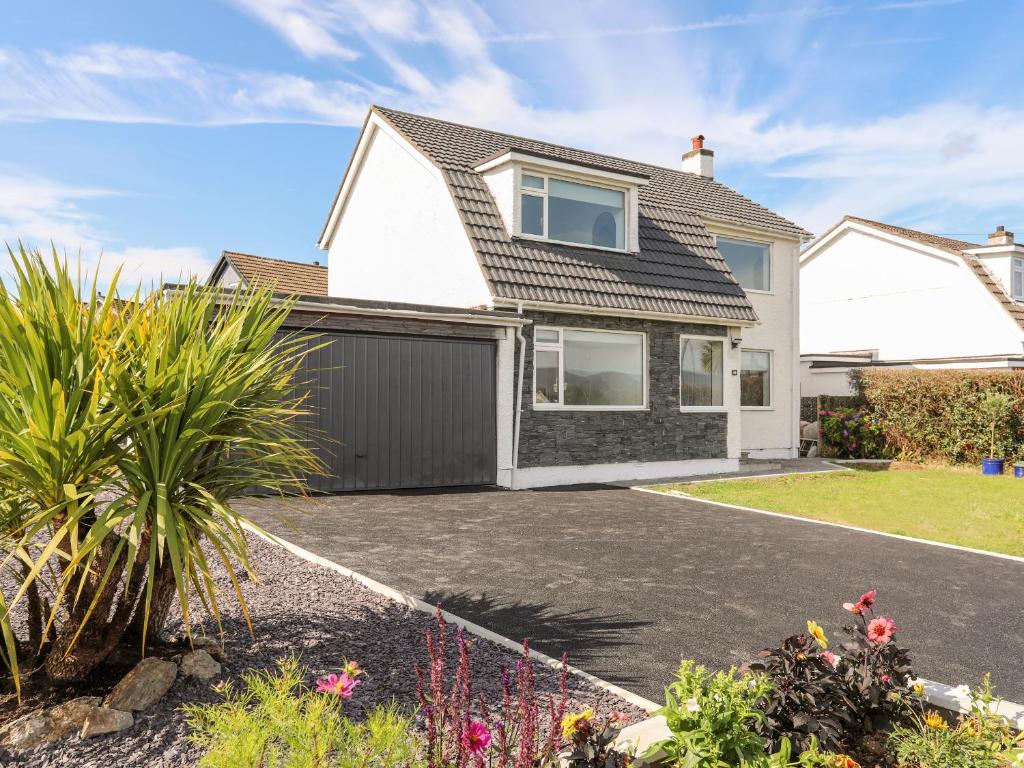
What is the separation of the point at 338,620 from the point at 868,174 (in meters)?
22.5

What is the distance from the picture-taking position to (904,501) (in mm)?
12586

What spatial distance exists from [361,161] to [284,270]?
6.40 meters

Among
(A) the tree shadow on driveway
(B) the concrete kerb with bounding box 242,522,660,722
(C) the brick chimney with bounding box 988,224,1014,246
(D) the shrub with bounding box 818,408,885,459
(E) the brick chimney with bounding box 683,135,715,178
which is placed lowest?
(A) the tree shadow on driveway

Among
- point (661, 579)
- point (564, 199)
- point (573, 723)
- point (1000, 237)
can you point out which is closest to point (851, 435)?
point (564, 199)

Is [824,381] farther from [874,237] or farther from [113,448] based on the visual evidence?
[113,448]

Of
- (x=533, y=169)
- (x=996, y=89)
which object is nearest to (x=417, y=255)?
(x=533, y=169)

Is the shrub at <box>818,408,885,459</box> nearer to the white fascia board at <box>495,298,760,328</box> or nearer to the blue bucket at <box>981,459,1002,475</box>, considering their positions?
the blue bucket at <box>981,459,1002,475</box>

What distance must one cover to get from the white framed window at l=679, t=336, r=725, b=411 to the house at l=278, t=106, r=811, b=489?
0.04 metres

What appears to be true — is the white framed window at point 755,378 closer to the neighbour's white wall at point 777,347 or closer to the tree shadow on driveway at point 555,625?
the neighbour's white wall at point 777,347

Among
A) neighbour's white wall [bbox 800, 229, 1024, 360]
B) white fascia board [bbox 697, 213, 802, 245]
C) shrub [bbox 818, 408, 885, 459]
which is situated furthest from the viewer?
neighbour's white wall [bbox 800, 229, 1024, 360]

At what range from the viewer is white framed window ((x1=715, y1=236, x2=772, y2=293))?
762 inches

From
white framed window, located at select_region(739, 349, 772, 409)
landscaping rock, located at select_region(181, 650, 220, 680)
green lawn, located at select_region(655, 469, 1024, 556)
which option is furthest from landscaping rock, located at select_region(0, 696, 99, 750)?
white framed window, located at select_region(739, 349, 772, 409)

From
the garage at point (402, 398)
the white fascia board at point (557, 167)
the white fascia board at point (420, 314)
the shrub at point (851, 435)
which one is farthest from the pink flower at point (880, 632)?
the shrub at point (851, 435)

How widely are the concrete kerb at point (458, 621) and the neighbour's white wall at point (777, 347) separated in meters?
14.7
